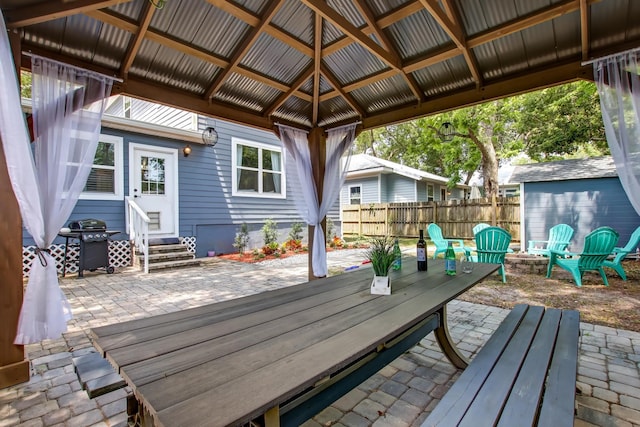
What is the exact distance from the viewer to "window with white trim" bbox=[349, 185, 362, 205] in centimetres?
1410

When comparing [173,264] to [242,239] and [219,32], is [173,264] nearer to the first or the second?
[242,239]

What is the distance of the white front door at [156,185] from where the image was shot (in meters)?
6.51

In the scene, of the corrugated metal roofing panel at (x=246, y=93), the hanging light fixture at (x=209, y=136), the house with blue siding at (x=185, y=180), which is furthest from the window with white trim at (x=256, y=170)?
the corrugated metal roofing panel at (x=246, y=93)

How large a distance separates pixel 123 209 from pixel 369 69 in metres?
5.68

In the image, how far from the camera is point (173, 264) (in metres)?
6.18

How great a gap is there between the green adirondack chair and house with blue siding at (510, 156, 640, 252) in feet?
10.9

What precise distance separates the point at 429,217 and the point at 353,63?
28.3 feet

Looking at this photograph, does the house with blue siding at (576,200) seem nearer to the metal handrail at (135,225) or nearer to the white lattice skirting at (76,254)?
the white lattice skirting at (76,254)

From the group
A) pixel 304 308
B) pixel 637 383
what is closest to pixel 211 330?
pixel 304 308

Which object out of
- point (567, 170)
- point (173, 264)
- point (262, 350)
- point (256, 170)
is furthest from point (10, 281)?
point (567, 170)

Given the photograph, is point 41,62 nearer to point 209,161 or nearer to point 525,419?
point 525,419

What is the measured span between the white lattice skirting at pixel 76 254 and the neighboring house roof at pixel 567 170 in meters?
8.30

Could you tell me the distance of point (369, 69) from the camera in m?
3.48

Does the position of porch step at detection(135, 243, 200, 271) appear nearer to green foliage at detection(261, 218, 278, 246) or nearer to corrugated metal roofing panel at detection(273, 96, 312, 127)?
green foliage at detection(261, 218, 278, 246)
